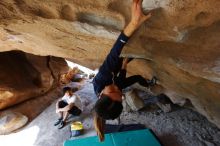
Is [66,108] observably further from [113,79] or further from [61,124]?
[113,79]

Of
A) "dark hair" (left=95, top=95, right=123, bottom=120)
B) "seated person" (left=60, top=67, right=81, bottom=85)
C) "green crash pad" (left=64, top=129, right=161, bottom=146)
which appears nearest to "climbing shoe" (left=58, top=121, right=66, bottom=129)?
"green crash pad" (left=64, top=129, right=161, bottom=146)

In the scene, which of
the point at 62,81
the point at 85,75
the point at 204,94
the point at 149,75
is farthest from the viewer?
the point at 85,75

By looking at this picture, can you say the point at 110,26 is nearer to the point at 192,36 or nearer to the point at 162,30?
the point at 162,30

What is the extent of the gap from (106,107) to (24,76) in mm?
5260

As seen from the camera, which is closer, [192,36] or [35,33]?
[192,36]

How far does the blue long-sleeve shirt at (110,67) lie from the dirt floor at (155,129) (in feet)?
8.96

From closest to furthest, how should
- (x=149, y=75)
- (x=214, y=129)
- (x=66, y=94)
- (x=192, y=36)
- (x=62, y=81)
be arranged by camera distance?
(x=192, y=36)
(x=149, y=75)
(x=214, y=129)
(x=66, y=94)
(x=62, y=81)

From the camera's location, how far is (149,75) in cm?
392

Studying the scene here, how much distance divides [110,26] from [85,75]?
8.31 m

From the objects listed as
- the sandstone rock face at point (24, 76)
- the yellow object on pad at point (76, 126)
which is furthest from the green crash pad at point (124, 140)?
the sandstone rock face at point (24, 76)

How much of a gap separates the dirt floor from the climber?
2.69m

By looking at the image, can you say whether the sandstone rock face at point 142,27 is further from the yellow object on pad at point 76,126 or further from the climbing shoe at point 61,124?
the climbing shoe at point 61,124

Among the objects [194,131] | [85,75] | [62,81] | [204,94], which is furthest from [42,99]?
[204,94]

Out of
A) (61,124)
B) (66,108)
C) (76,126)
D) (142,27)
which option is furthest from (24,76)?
(142,27)
